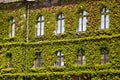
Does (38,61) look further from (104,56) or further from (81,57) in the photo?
(104,56)

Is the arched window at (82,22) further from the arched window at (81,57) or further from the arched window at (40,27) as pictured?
the arched window at (40,27)

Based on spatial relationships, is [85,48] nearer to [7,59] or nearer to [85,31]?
[85,31]

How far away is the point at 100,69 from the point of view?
37.4 meters

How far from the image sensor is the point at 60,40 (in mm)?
39938

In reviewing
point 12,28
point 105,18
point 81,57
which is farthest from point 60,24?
point 12,28

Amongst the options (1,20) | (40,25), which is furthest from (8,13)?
(40,25)

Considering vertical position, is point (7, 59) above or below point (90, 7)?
below

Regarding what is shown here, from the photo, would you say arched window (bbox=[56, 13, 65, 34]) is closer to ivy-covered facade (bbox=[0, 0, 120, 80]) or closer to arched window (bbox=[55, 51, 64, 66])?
ivy-covered facade (bbox=[0, 0, 120, 80])

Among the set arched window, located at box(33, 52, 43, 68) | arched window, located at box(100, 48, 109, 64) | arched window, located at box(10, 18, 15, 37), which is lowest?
arched window, located at box(33, 52, 43, 68)

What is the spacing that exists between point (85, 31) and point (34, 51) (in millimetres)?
5803

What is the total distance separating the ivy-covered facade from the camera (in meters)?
37.5

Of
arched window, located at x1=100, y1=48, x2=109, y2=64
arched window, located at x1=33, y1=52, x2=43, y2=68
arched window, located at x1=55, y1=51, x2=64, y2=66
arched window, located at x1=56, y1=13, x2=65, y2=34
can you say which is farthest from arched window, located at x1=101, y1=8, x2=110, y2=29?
arched window, located at x1=33, y1=52, x2=43, y2=68

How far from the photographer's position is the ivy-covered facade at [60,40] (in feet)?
123

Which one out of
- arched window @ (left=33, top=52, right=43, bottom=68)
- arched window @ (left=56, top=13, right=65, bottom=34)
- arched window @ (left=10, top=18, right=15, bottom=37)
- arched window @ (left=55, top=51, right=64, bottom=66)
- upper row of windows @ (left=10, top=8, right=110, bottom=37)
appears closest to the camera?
upper row of windows @ (left=10, top=8, right=110, bottom=37)
